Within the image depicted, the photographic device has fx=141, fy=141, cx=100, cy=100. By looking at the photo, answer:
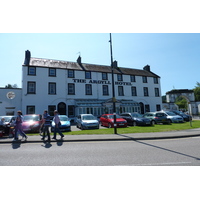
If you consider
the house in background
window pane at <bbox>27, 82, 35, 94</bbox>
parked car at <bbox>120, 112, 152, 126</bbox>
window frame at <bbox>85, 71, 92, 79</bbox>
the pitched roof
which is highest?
the pitched roof

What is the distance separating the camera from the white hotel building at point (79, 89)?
2430 centimetres

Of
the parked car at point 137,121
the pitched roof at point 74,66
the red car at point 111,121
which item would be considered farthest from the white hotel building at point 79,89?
the parked car at point 137,121

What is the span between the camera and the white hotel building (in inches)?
957

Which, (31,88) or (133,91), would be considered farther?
(133,91)

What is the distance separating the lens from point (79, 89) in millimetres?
27359

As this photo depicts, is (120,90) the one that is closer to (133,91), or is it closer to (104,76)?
(133,91)

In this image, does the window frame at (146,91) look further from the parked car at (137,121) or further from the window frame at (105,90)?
the parked car at (137,121)

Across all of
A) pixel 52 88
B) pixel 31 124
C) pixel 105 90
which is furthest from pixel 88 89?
pixel 31 124

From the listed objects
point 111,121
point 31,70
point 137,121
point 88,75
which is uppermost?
point 31,70

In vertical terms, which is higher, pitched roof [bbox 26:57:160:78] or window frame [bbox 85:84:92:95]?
pitched roof [bbox 26:57:160:78]

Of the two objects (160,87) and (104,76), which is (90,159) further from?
(160,87)

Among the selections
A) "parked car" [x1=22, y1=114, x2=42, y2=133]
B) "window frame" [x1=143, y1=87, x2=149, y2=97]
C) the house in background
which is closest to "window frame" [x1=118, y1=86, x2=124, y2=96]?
"window frame" [x1=143, y1=87, x2=149, y2=97]

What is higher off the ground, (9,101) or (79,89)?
(79,89)

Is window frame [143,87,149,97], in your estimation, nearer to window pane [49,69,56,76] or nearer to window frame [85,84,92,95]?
window frame [85,84,92,95]
